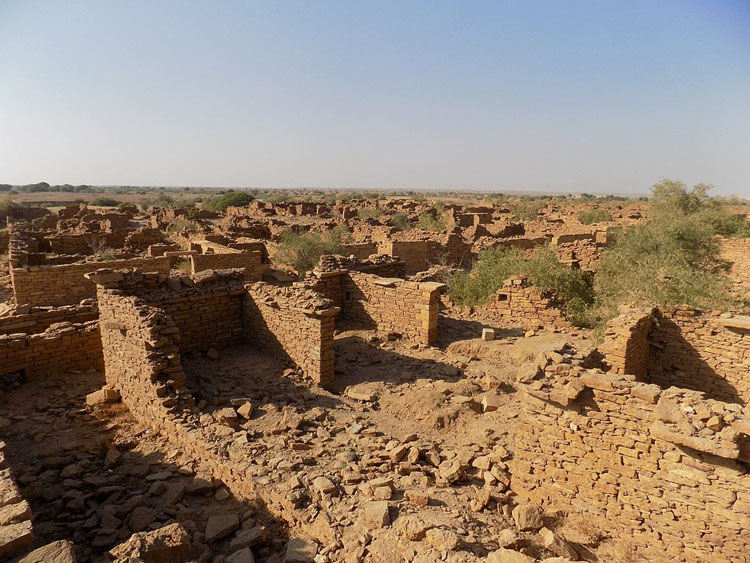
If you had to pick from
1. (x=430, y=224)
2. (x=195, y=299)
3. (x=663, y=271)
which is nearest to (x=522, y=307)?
(x=663, y=271)

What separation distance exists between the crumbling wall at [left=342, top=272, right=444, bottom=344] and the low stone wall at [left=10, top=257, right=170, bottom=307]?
23.2 ft

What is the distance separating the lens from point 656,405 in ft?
13.5

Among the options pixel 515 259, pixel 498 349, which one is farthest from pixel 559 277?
→ pixel 498 349

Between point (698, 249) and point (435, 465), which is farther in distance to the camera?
point (698, 249)

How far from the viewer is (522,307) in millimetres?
10828

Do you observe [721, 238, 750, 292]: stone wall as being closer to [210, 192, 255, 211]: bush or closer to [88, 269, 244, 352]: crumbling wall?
[88, 269, 244, 352]: crumbling wall

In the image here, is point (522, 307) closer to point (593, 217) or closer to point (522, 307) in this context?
point (522, 307)

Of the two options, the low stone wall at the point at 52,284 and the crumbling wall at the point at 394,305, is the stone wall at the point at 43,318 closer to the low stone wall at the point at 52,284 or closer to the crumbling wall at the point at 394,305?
the low stone wall at the point at 52,284

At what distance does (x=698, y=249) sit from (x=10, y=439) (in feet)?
55.9

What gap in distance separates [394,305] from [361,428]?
159 inches

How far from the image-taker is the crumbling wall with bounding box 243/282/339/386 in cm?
752

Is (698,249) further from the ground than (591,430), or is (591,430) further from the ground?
(698,249)

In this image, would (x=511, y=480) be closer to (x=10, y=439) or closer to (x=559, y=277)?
(x=10, y=439)

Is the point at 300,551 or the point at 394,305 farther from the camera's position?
the point at 394,305
